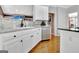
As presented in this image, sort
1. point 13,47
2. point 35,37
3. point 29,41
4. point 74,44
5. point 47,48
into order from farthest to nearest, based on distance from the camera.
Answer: point 35,37 → point 47,48 → point 29,41 → point 13,47 → point 74,44

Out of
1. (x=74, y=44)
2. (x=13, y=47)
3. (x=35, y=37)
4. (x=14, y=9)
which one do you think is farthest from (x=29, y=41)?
(x=74, y=44)

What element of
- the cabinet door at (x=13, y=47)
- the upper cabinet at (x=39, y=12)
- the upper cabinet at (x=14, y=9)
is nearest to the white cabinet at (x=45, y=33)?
the upper cabinet at (x=39, y=12)

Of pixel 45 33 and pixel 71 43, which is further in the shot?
pixel 45 33

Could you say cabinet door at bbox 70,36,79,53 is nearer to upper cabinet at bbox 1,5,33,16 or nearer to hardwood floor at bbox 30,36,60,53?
hardwood floor at bbox 30,36,60,53

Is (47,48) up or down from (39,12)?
down

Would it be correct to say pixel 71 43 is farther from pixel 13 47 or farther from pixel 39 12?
pixel 39 12

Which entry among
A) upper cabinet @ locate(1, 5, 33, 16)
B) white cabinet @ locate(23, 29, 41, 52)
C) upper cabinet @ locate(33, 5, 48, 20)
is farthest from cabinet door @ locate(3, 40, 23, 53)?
upper cabinet @ locate(33, 5, 48, 20)

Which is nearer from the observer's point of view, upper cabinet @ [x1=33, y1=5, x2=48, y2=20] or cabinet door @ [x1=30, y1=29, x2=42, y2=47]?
cabinet door @ [x1=30, y1=29, x2=42, y2=47]

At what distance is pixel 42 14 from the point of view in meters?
5.18

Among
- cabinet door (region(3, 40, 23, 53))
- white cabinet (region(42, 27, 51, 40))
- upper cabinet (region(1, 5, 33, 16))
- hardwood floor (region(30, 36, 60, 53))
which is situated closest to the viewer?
cabinet door (region(3, 40, 23, 53))

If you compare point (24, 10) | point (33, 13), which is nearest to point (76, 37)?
point (24, 10)

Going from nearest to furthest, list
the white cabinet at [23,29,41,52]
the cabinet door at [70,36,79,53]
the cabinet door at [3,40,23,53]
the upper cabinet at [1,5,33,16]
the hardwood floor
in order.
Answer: the cabinet door at [70,36,79,53] < the cabinet door at [3,40,23,53] < the white cabinet at [23,29,41,52] < the hardwood floor < the upper cabinet at [1,5,33,16]
